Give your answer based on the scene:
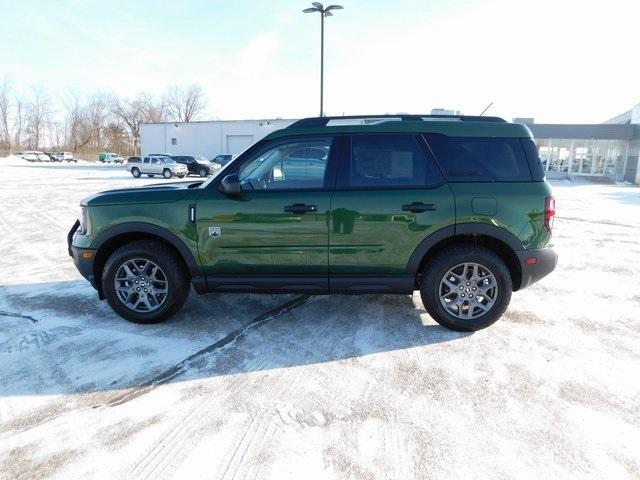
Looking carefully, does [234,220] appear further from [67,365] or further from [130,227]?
[67,365]

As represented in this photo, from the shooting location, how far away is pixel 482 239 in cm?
385

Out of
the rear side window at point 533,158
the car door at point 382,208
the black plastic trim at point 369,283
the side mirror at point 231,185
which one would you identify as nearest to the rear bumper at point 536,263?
the rear side window at point 533,158

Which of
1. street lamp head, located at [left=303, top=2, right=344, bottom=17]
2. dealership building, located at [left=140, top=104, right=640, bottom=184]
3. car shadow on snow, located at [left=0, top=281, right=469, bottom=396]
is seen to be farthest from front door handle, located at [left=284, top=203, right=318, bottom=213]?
dealership building, located at [left=140, top=104, right=640, bottom=184]

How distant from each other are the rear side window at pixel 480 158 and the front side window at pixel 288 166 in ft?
3.33

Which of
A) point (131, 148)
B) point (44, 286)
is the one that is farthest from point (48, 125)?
point (44, 286)

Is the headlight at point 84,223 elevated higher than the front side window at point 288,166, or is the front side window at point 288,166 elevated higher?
the front side window at point 288,166

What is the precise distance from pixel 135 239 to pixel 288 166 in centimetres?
164

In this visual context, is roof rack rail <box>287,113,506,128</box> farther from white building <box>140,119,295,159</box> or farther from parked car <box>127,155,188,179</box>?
white building <box>140,119,295,159</box>

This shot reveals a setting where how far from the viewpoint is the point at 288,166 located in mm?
3822

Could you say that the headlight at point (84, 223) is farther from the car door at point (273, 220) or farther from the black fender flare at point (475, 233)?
the black fender flare at point (475, 233)

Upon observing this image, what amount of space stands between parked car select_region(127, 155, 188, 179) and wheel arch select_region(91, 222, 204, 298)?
2708cm

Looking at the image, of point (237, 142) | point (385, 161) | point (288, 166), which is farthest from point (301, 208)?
point (237, 142)

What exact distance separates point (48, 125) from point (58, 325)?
10251 cm

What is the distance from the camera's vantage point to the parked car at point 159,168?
2942 cm
